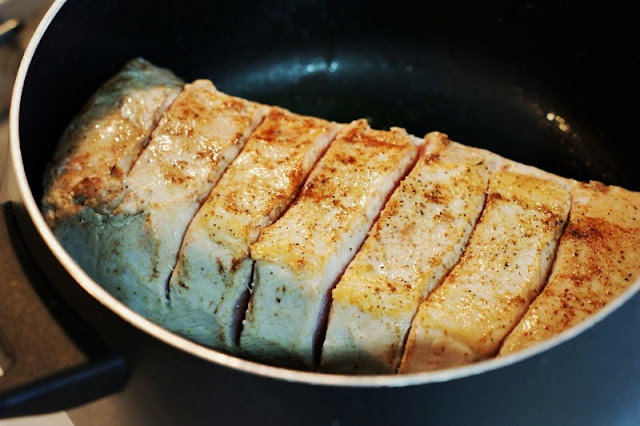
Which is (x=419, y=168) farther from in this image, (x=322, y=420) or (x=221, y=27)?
(x=221, y=27)

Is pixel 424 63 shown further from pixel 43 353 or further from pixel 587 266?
pixel 43 353

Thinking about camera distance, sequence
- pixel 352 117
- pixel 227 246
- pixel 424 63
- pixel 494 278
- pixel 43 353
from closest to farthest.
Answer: pixel 43 353 < pixel 494 278 < pixel 227 246 < pixel 352 117 < pixel 424 63

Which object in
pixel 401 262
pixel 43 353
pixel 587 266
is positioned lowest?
pixel 43 353

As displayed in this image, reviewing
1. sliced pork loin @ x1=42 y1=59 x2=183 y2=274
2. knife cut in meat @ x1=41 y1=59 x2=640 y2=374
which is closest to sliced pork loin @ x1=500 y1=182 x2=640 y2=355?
knife cut in meat @ x1=41 y1=59 x2=640 y2=374

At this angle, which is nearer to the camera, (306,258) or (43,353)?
(43,353)

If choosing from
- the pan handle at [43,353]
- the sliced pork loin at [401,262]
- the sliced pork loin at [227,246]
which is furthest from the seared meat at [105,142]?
the sliced pork loin at [401,262]

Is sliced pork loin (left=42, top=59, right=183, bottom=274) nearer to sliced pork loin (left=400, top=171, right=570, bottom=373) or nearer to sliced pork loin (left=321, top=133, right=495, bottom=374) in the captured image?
sliced pork loin (left=321, top=133, right=495, bottom=374)

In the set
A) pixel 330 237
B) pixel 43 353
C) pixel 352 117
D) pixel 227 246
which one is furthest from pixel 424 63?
pixel 43 353

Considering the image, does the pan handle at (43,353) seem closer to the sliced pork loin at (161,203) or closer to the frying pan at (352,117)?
the frying pan at (352,117)
